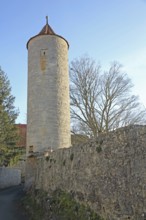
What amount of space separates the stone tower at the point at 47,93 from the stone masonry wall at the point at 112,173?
264 inches

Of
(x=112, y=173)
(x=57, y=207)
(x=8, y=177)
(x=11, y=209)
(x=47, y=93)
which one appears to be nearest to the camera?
(x=112, y=173)

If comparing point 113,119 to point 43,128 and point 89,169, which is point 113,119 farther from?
point 89,169

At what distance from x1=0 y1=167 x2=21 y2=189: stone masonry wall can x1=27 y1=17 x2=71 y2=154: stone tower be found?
7.74m

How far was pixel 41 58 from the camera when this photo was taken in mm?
19188

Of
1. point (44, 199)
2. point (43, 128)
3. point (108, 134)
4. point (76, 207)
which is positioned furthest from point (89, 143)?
point (43, 128)

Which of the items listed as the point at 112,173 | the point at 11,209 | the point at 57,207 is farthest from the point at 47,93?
the point at 112,173

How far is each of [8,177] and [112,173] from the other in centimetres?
1956

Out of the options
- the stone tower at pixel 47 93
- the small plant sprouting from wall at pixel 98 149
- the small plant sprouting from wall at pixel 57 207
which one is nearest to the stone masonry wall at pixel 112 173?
the small plant sprouting from wall at pixel 98 149

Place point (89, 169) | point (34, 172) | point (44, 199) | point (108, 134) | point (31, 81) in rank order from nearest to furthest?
point (108, 134)
point (89, 169)
point (44, 199)
point (34, 172)
point (31, 81)

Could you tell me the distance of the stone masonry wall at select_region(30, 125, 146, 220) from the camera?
20.7 ft

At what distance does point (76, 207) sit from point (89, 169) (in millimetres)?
1469

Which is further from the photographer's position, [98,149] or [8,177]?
[8,177]

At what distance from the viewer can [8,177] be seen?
25.3m

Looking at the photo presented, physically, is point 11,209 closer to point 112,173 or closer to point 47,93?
point 47,93
